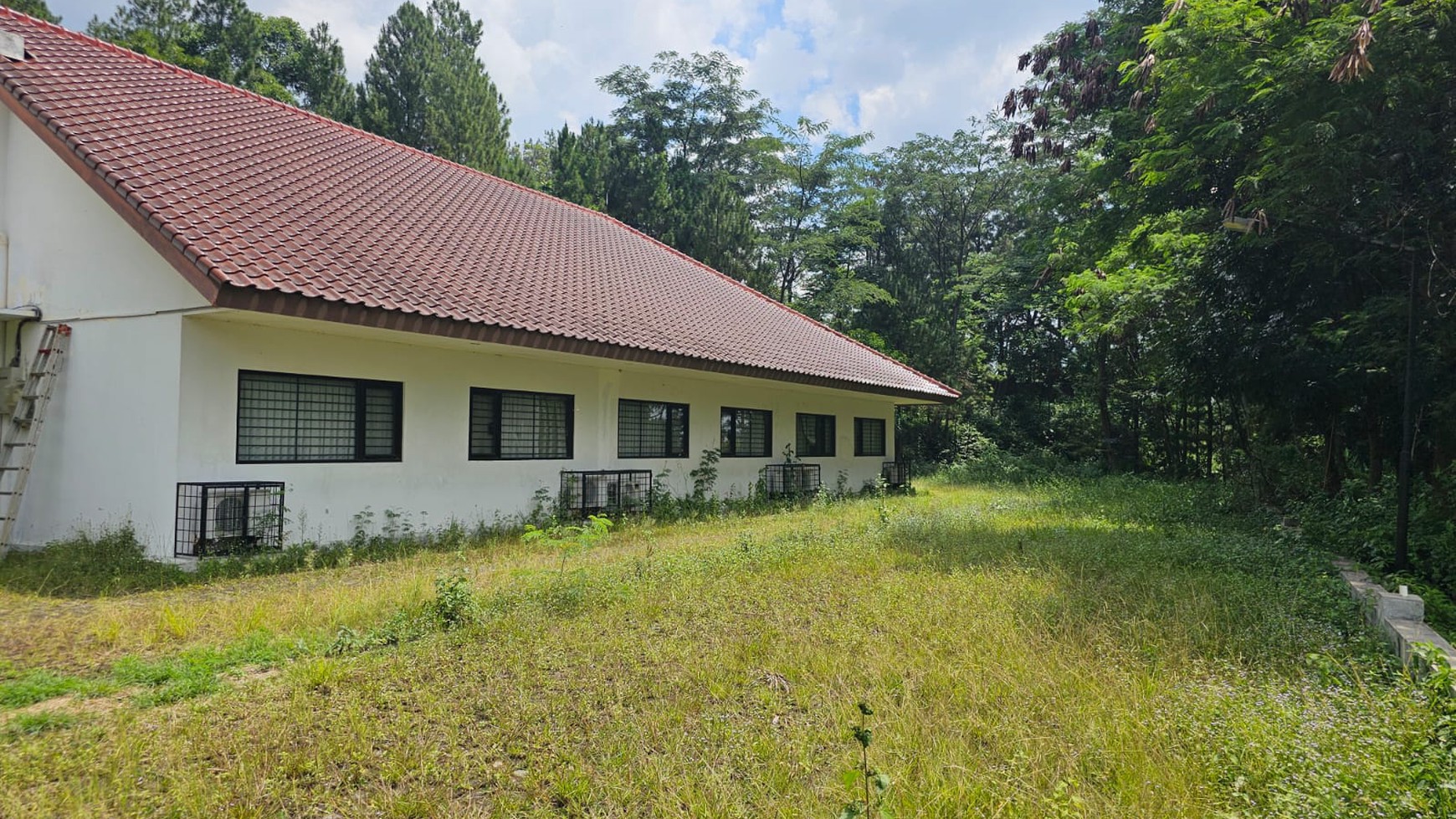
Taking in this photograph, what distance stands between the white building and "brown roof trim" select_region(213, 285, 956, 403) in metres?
0.03

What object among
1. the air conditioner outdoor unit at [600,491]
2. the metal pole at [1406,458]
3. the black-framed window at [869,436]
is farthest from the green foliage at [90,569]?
the black-framed window at [869,436]

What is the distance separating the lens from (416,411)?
911 centimetres

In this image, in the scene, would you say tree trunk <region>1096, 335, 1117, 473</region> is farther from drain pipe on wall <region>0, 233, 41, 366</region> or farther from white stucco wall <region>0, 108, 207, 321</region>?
drain pipe on wall <region>0, 233, 41, 366</region>

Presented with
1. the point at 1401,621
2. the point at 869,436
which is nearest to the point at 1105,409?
the point at 869,436

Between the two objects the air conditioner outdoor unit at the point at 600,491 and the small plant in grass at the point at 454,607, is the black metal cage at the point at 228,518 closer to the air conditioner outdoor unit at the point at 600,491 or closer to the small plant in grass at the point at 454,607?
the small plant in grass at the point at 454,607

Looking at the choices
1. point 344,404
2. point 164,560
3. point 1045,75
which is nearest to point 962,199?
point 1045,75

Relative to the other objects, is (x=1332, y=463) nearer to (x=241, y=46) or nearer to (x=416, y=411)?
(x=416, y=411)

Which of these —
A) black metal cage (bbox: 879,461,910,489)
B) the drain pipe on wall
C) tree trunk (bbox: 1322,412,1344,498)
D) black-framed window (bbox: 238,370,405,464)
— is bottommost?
black metal cage (bbox: 879,461,910,489)

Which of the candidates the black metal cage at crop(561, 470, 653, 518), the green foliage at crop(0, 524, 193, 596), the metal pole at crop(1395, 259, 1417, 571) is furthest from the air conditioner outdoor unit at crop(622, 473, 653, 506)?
the metal pole at crop(1395, 259, 1417, 571)

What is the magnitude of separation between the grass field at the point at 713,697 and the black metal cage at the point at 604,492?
12.9 ft

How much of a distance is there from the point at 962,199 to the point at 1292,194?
25924mm

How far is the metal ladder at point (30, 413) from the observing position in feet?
25.6

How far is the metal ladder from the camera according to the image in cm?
781

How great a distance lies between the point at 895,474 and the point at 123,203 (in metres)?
15.6
